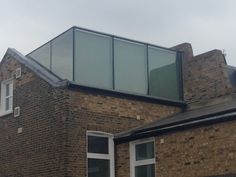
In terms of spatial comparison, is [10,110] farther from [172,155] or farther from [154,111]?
[172,155]

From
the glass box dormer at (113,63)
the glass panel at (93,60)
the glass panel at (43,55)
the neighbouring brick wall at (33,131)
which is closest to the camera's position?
the neighbouring brick wall at (33,131)

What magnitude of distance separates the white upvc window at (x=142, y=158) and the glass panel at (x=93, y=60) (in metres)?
2.19

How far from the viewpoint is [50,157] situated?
15648 millimetres

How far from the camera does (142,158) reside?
15.7m

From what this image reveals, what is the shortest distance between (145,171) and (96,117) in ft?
6.99

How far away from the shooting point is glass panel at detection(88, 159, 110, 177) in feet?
51.5

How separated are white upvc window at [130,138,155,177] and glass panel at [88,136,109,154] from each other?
81 centimetres

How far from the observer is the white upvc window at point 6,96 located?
60.3 ft

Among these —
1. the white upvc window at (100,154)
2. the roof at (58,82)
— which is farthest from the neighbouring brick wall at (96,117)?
the white upvc window at (100,154)

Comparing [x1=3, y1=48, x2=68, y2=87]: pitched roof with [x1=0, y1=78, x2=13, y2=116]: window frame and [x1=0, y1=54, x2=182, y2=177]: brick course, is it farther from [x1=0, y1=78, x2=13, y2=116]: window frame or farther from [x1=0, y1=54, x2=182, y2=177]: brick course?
[x1=0, y1=78, x2=13, y2=116]: window frame

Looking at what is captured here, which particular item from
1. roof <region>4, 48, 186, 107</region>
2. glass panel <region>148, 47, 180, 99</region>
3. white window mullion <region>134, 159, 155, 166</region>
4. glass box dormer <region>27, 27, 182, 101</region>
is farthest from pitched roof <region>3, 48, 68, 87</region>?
glass panel <region>148, 47, 180, 99</region>

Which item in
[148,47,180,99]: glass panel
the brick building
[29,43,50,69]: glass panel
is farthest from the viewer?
[148,47,180,99]: glass panel

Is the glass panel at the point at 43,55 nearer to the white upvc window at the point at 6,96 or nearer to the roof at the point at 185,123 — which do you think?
the white upvc window at the point at 6,96

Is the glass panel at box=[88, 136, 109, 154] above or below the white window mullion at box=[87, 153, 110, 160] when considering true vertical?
above
